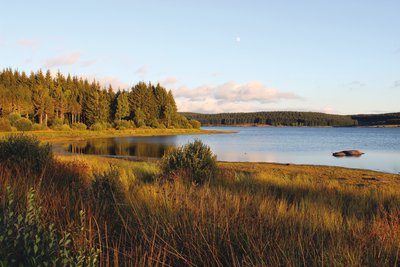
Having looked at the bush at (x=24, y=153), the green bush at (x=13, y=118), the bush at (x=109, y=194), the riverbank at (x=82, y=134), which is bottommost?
the riverbank at (x=82, y=134)

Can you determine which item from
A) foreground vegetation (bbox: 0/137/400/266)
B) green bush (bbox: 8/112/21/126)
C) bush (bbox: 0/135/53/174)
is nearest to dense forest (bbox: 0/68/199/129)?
green bush (bbox: 8/112/21/126)

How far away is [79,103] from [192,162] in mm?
80279

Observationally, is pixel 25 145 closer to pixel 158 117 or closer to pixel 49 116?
pixel 49 116

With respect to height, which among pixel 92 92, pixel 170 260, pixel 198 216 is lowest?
pixel 170 260

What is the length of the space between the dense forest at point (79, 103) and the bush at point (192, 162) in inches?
2303

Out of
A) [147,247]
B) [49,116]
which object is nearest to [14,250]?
[147,247]

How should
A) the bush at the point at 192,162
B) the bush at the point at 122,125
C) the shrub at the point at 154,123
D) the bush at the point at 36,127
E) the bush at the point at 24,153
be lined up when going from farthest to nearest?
the shrub at the point at 154,123
the bush at the point at 122,125
the bush at the point at 36,127
the bush at the point at 192,162
the bush at the point at 24,153

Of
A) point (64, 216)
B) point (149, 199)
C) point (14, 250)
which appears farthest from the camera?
point (149, 199)

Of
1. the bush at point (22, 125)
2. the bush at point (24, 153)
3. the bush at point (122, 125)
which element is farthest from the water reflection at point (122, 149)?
the bush at point (122, 125)

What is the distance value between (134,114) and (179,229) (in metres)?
88.9

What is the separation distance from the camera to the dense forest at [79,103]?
6731cm

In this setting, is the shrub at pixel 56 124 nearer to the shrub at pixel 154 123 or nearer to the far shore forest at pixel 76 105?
the far shore forest at pixel 76 105

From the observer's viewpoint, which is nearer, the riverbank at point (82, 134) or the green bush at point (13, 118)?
the riverbank at point (82, 134)

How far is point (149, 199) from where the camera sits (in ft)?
17.3
